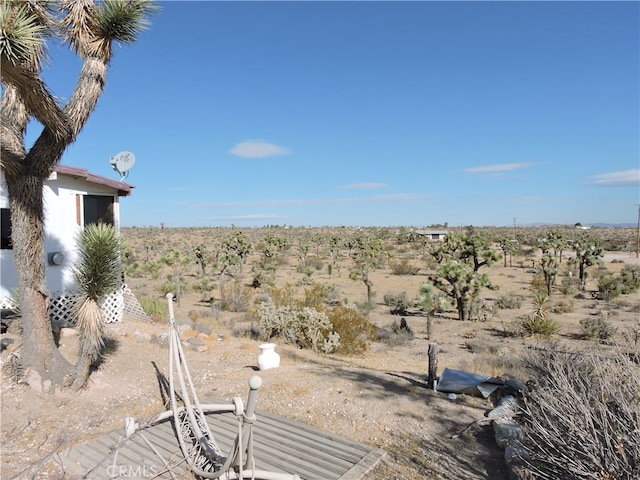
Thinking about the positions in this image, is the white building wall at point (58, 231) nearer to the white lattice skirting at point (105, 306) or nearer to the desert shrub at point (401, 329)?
the white lattice skirting at point (105, 306)

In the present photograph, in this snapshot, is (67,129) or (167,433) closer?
(167,433)

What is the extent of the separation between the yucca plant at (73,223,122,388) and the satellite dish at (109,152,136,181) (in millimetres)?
4464

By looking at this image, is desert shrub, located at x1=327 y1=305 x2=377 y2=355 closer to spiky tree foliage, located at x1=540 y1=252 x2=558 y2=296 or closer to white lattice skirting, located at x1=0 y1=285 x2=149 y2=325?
white lattice skirting, located at x1=0 y1=285 x2=149 y2=325

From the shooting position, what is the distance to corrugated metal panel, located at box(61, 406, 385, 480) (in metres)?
5.16

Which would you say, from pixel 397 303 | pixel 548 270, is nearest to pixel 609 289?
pixel 548 270

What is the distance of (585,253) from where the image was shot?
26.8 metres

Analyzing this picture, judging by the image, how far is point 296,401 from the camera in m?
7.32

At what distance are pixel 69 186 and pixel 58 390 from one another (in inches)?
209

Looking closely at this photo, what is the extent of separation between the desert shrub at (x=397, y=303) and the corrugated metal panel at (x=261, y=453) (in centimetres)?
1457

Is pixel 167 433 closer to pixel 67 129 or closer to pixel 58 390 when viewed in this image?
pixel 58 390

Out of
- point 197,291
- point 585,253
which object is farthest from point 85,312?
point 585,253

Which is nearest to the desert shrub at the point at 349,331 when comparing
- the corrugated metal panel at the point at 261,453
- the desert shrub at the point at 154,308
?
the desert shrub at the point at 154,308

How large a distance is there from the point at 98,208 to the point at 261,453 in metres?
8.45

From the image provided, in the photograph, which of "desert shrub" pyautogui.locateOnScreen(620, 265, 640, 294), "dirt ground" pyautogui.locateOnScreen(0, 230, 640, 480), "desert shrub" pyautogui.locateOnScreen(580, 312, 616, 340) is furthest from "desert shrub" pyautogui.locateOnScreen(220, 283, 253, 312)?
"desert shrub" pyautogui.locateOnScreen(620, 265, 640, 294)
